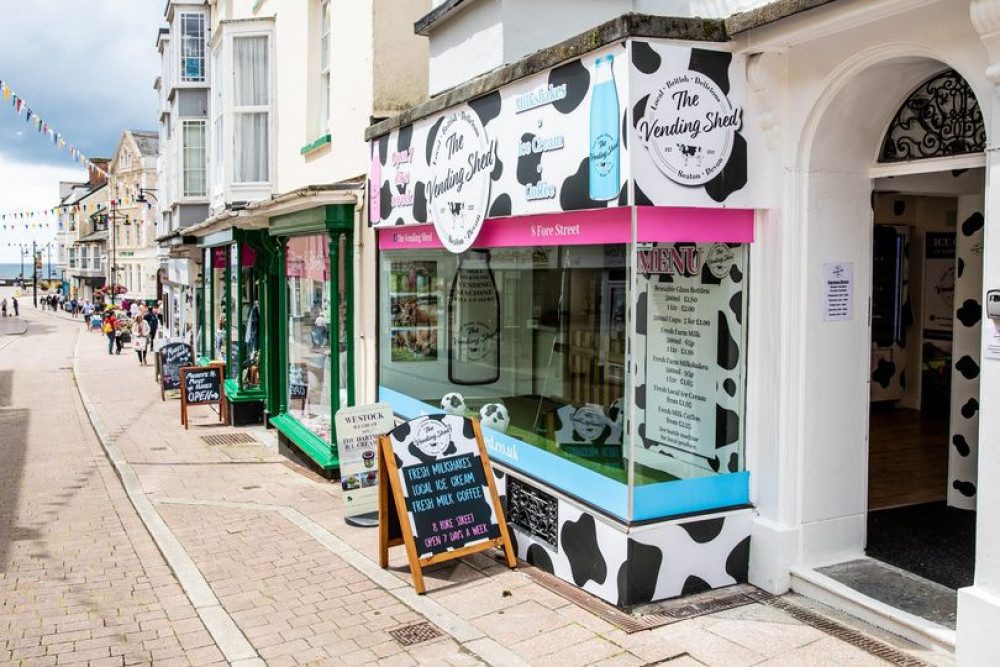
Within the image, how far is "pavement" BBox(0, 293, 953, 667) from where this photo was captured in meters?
4.84

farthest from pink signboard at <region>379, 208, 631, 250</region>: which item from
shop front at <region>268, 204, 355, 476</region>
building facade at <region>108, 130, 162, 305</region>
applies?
building facade at <region>108, 130, 162, 305</region>

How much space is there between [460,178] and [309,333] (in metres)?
4.81

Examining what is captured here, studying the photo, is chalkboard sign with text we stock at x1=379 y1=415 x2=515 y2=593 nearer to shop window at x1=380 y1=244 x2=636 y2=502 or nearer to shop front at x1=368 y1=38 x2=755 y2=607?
shop front at x1=368 y1=38 x2=755 y2=607

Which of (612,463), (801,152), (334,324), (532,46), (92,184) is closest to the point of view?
(801,152)

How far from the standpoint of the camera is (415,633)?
5191 mm

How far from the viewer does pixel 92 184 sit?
2970 inches

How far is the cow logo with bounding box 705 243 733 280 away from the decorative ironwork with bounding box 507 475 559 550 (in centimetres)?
184

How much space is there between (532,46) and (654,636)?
4.66 metres

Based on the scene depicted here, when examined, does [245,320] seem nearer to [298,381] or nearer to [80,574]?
[298,381]

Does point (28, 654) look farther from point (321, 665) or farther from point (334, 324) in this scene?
point (334, 324)

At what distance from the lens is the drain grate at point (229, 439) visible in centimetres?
1245

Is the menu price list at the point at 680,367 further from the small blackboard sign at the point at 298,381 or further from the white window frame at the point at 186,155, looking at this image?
the white window frame at the point at 186,155

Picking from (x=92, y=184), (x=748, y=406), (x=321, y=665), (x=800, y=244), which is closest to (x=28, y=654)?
(x=321, y=665)

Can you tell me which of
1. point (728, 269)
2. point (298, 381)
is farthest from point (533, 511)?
point (298, 381)
